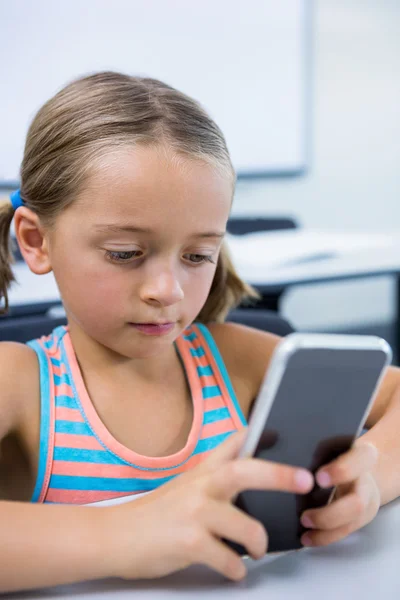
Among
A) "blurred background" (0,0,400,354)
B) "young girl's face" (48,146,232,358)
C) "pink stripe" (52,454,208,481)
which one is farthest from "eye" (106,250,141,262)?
"blurred background" (0,0,400,354)

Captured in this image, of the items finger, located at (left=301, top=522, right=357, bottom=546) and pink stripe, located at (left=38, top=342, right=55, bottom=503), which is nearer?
finger, located at (left=301, top=522, right=357, bottom=546)

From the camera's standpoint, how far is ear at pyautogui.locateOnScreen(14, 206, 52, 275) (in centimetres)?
74

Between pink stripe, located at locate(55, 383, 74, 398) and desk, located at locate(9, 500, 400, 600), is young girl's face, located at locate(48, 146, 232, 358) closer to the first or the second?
pink stripe, located at locate(55, 383, 74, 398)

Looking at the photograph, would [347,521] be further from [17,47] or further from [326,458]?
[17,47]

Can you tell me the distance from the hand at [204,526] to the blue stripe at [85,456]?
26 cm

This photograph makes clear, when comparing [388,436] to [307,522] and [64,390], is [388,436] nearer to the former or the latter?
[307,522]

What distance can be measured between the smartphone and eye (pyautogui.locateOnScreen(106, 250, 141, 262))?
0.73 feet

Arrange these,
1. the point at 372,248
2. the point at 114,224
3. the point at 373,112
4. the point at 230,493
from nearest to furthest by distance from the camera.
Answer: the point at 230,493 → the point at 114,224 → the point at 372,248 → the point at 373,112

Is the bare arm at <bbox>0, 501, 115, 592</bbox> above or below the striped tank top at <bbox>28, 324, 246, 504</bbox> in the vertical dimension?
above

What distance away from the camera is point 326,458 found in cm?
50

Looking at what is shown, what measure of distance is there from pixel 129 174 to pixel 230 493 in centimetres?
31

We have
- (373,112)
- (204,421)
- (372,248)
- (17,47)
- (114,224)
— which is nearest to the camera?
(114,224)

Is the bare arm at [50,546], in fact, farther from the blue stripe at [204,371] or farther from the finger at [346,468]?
the blue stripe at [204,371]

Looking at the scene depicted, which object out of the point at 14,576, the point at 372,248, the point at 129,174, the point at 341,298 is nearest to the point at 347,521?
the point at 14,576
